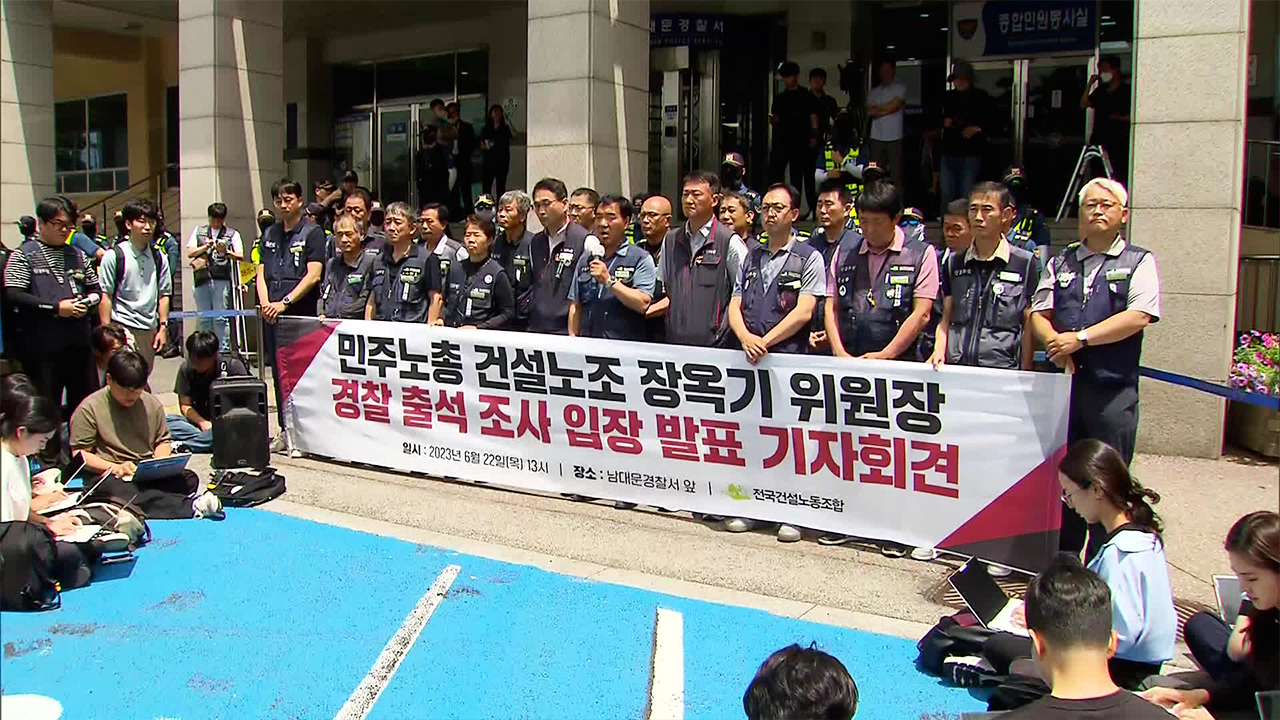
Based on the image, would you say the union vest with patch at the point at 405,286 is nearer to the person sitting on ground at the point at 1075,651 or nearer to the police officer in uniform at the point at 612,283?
the police officer in uniform at the point at 612,283

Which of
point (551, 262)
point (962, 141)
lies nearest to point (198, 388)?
point (551, 262)

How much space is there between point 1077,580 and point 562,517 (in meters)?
4.32

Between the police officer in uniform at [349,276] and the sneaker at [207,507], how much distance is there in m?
1.97

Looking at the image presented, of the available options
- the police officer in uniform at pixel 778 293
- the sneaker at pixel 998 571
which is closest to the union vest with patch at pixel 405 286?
the police officer in uniform at pixel 778 293

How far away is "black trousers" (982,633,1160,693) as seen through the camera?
4.03 metres

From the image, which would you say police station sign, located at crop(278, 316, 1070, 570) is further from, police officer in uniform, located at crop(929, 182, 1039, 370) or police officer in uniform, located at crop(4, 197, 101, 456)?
police officer in uniform, located at crop(4, 197, 101, 456)

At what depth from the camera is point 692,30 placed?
53.7ft

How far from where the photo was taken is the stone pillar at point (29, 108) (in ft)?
54.7

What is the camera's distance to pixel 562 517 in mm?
6926

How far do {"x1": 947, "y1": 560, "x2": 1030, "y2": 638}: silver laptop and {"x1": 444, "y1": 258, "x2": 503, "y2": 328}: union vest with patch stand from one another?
4.05 metres

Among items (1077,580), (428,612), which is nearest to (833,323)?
(428,612)

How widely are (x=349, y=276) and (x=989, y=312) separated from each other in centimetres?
502

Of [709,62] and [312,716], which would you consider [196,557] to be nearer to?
[312,716]

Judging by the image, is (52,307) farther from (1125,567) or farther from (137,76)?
(137,76)
